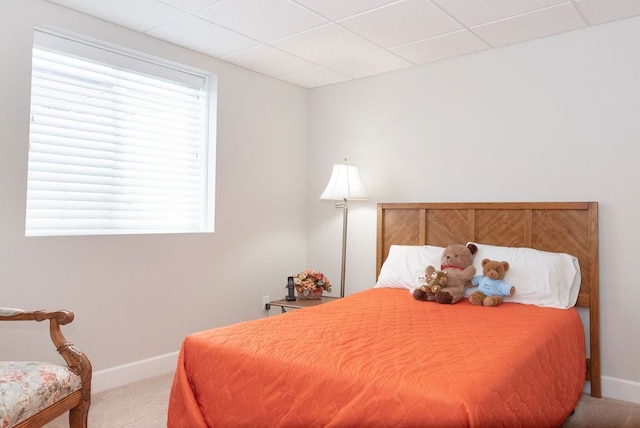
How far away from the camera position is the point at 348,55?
3.65 m

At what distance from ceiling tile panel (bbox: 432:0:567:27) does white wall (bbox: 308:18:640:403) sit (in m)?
0.53

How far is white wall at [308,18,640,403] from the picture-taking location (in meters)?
A: 2.95

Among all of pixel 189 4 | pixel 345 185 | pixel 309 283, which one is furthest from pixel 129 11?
pixel 309 283

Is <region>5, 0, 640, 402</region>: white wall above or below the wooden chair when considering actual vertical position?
above

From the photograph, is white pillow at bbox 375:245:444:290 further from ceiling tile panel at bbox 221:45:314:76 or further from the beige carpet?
ceiling tile panel at bbox 221:45:314:76

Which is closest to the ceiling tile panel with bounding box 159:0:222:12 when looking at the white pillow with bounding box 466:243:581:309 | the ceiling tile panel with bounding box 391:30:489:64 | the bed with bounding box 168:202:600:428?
the ceiling tile panel with bounding box 391:30:489:64

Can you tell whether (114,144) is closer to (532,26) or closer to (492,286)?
(492,286)

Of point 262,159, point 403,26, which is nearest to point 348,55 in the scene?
point 403,26

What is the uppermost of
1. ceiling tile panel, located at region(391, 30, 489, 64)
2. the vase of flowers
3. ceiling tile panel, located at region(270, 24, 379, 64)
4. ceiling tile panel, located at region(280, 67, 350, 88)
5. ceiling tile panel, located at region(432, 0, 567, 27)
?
ceiling tile panel, located at region(280, 67, 350, 88)

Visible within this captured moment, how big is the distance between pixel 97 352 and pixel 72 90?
1667 mm

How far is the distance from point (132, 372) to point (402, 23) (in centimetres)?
288

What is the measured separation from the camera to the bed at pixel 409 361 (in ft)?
5.19

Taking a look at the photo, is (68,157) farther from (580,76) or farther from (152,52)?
(580,76)

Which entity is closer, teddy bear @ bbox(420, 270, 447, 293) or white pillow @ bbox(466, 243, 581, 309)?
white pillow @ bbox(466, 243, 581, 309)
